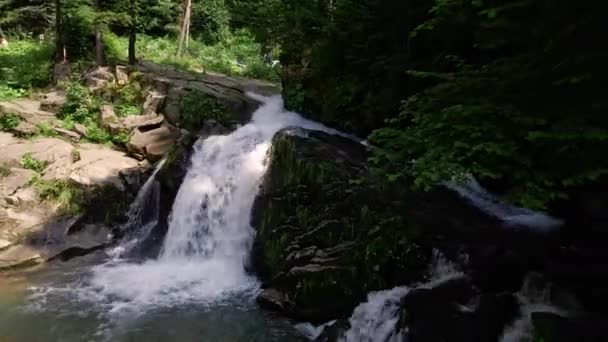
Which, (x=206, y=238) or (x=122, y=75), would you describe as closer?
(x=206, y=238)

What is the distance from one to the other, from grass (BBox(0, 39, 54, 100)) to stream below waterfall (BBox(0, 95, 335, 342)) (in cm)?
780

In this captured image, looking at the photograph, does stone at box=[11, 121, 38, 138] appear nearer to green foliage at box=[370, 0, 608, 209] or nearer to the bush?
the bush

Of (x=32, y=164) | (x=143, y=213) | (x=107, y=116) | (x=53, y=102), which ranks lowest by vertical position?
(x=143, y=213)

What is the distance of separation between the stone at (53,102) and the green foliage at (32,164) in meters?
3.41

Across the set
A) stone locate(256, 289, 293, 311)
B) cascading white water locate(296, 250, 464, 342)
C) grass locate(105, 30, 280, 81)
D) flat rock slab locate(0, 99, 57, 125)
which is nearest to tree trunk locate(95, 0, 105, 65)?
grass locate(105, 30, 280, 81)

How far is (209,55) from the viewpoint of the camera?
84.7 ft

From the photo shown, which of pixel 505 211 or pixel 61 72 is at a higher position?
pixel 61 72

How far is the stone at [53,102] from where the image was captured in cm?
1556

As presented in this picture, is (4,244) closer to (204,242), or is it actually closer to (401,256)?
(204,242)

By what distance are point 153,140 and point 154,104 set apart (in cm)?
185

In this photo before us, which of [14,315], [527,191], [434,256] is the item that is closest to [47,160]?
[14,315]

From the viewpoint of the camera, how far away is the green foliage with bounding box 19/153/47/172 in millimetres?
12367

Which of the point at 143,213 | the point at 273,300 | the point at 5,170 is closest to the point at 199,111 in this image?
the point at 143,213

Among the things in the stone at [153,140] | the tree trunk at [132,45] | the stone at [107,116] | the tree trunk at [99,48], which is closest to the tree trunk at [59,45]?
the tree trunk at [99,48]
